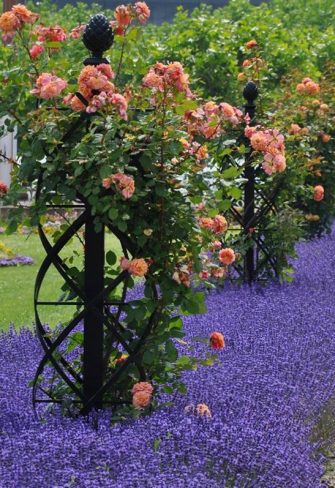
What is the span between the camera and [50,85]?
422 cm

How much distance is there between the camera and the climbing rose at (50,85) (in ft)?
13.9

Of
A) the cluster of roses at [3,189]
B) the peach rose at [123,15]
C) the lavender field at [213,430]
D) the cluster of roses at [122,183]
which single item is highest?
the peach rose at [123,15]

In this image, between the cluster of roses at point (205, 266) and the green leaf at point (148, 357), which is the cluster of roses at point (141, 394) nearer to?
the green leaf at point (148, 357)

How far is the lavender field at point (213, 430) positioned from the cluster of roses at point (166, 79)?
1.30 metres

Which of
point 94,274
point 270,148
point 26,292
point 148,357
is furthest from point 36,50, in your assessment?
point 26,292

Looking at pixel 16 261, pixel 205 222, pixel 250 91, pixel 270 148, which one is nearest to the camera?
pixel 205 222

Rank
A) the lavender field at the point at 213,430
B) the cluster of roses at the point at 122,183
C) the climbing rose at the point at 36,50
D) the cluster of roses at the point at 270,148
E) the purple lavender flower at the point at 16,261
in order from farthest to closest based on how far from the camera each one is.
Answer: the purple lavender flower at the point at 16,261
the cluster of roses at the point at 270,148
the climbing rose at the point at 36,50
the cluster of roses at the point at 122,183
the lavender field at the point at 213,430

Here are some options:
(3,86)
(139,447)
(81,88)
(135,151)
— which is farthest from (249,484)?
(3,86)

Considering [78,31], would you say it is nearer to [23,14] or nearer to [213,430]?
[23,14]

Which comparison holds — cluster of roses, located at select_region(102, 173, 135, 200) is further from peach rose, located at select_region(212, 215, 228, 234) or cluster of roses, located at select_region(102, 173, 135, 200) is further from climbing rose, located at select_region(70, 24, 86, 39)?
climbing rose, located at select_region(70, 24, 86, 39)

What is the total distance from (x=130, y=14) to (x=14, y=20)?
19.1 inches

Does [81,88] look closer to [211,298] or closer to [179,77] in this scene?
[179,77]

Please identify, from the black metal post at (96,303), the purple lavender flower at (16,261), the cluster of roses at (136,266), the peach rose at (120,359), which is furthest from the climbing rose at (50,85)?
the purple lavender flower at (16,261)

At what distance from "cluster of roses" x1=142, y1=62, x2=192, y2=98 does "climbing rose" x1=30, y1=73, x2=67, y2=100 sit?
1.14ft
